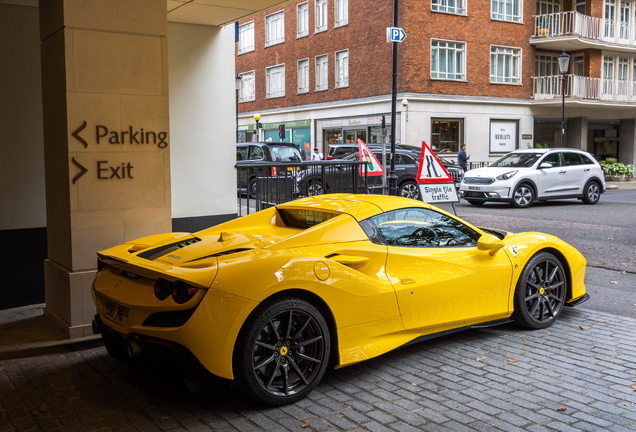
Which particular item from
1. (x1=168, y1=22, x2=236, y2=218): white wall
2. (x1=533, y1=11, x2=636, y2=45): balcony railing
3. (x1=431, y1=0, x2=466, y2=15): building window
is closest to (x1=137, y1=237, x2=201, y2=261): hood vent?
(x1=168, y1=22, x2=236, y2=218): white wall

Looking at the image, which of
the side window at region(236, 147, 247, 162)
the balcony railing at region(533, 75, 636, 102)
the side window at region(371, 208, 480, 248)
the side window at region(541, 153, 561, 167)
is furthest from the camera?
the balcony railing at region(533, 75, 636, 102)

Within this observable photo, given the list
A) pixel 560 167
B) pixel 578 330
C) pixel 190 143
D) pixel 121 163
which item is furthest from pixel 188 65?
pixel 560 167

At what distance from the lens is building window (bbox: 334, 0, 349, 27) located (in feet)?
112

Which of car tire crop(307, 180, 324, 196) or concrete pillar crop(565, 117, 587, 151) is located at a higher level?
concrete pillar crop(565, 117, 587, 151)

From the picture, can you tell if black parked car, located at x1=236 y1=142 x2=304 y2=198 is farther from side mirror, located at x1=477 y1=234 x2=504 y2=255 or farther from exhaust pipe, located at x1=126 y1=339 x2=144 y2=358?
exhaust pipe, located at x1=126 y1=339 x2=144 y2=358

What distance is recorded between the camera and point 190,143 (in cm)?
816

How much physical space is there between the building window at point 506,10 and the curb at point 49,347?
3234cm

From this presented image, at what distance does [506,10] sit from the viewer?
33.4 metres

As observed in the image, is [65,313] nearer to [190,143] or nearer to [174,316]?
[174,316]

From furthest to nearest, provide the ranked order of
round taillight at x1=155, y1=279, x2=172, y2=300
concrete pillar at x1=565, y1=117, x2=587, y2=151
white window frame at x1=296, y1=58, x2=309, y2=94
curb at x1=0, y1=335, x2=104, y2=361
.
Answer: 1. white window frame at x1=296, y1=58, x2=309, y2=94
2. concrete pillar at x1=565, y1=117, x2=587, y2=151
3. curb at x1=0, y1=335, x2=104, y2=361
4. round taillight at x1=155, y1=279, x2=172, y2=300

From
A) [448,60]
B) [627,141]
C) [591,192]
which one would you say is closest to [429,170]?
[591,192]

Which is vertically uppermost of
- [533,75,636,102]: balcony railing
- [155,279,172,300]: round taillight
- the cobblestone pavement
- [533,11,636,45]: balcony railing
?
A: [533,11,636,45]: balcony railing

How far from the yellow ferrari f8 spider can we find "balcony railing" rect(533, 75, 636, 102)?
32.0 meters

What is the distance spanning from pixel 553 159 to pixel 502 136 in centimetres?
1542
